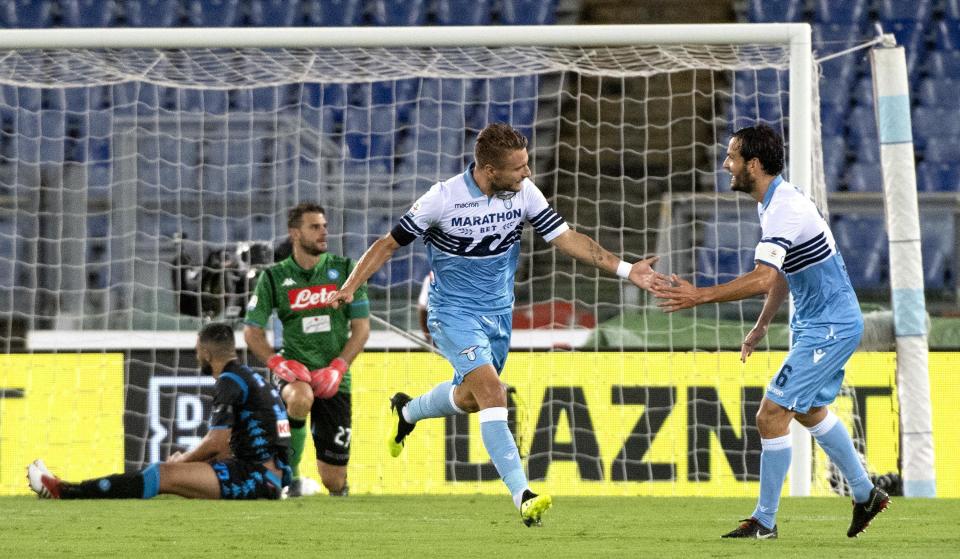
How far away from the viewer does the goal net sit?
369 inches

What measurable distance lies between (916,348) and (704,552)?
13.6ft

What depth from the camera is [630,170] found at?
41.7 ft

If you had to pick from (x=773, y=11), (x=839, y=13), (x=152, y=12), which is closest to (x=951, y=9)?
(x=839, y=13)

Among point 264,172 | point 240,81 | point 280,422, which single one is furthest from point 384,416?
point 264,172

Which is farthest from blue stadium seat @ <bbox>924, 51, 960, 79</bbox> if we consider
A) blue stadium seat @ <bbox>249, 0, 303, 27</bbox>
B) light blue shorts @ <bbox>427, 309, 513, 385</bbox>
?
light blue shorts @ <bbox>427, 309, 513, 385</bbox>

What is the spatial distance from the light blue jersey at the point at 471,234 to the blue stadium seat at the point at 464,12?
9.29 meters

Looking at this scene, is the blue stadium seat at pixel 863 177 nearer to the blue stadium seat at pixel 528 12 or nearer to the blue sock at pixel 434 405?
the blue stadium seat at pixel 528 12

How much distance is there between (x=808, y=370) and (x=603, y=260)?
1.01 metres

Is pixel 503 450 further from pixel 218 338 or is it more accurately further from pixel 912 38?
pixel 912 38

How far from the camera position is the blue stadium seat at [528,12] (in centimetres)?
1507

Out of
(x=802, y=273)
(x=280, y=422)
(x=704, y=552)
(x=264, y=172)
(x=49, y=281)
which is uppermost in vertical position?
(x=264, y=172)

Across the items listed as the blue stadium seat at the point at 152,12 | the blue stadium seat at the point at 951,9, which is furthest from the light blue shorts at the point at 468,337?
the blue stadium seat at the point at 951,9

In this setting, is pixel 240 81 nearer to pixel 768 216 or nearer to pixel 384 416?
pixel 384 416

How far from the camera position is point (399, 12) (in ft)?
50.8
